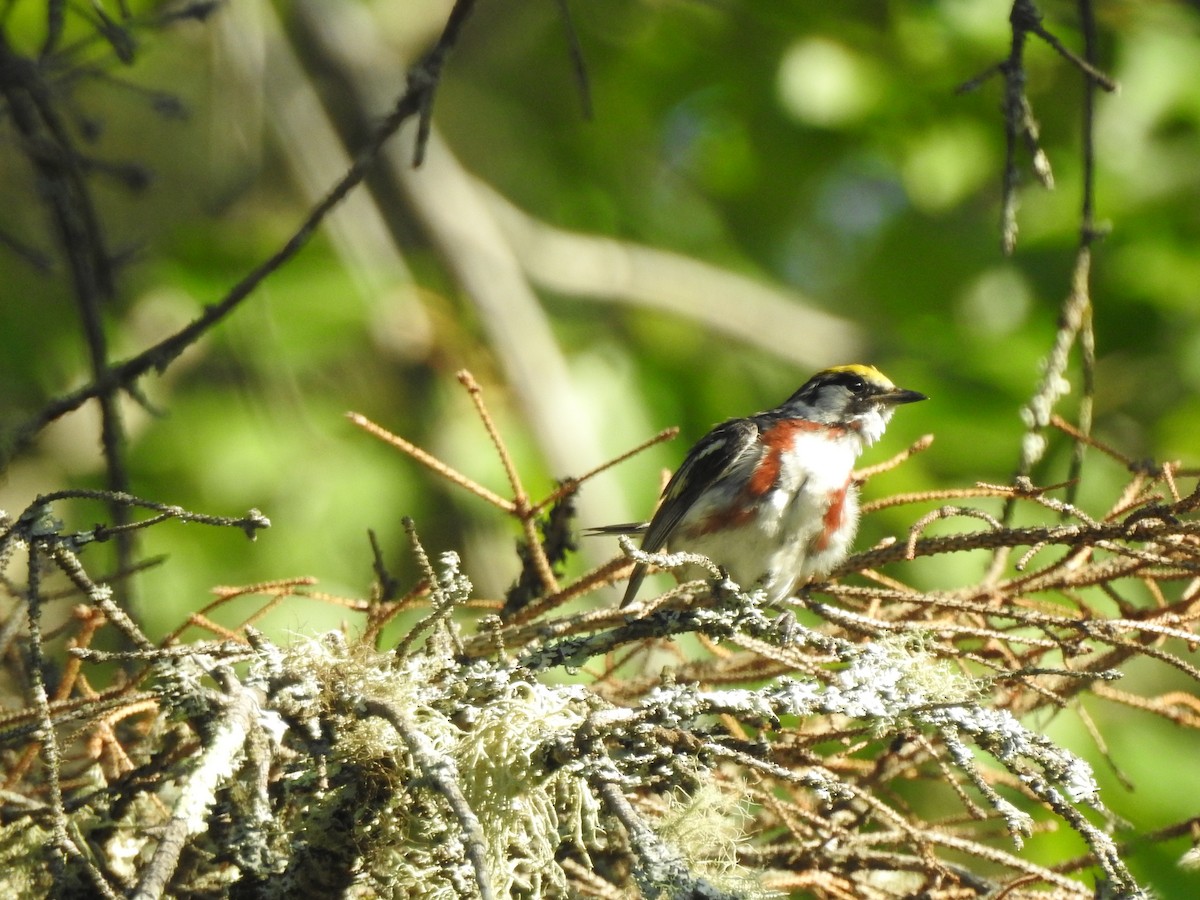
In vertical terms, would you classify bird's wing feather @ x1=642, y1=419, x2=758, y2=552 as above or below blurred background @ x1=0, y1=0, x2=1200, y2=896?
below

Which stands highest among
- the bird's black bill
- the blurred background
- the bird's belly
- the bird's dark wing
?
the blurred background

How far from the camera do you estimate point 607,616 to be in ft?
8.66

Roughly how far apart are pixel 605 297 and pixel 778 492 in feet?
9.21

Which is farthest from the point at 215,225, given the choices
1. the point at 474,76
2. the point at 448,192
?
the point at 474,76

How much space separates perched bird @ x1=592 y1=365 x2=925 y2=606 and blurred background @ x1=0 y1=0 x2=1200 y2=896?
1243mm

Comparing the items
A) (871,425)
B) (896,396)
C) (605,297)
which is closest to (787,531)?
(871,425)

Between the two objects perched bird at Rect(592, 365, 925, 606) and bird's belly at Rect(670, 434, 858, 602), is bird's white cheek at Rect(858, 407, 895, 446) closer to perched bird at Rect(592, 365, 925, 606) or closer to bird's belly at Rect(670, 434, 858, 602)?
perched bird at Rect(592, 365, 925, 606)

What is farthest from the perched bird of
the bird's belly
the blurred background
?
the blurred background

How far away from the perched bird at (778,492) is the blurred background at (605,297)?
1.24 m

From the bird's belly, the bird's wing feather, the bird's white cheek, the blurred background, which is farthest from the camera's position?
the blurred background

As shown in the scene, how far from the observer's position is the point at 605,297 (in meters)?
6.17

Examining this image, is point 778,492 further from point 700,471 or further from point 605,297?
point 605,297

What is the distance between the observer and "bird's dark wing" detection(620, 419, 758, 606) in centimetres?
370

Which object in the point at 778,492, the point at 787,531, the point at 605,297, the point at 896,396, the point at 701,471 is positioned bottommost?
the point at 787,531
